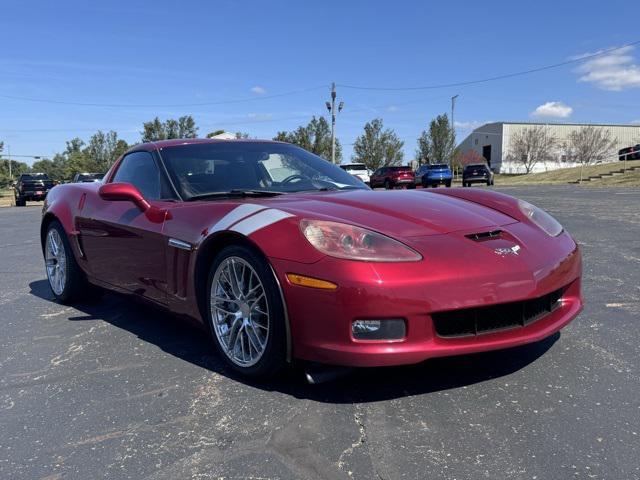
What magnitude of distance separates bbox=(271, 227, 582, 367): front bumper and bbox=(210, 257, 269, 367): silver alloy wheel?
0.91 feet

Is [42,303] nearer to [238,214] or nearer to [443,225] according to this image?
[238,214]

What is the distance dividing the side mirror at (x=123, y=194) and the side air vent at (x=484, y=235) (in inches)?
79.2

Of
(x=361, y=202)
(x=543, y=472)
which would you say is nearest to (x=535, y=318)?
(x=543, y=472)

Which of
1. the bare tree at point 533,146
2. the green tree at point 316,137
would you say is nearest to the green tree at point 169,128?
the green tree at point 316,137

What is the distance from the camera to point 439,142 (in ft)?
178

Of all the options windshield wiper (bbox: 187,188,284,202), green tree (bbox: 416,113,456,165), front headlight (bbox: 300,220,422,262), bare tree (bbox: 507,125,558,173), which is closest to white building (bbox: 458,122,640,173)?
bare tree (bbox: 507,125,558,173)

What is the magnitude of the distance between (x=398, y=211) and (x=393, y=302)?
2.32 feet

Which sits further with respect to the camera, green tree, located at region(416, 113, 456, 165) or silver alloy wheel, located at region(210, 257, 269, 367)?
green tree, located at region(416, 113, 456, 165)

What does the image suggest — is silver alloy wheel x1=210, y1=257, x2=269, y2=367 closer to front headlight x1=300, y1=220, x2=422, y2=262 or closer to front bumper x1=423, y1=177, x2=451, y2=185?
front headlight x1=300, y1=220, x2=422, y2=262

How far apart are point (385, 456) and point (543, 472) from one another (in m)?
0.57

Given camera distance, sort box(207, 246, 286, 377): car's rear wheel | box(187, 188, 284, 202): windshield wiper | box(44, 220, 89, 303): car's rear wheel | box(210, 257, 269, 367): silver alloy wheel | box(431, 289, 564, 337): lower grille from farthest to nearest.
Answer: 1. box(44, 220, 89, 303): car's rear wheel
2. box(187, 188, 284, 202): windshield wiper
3. box(210, 257, 269, 367): silver alloy wheel
4. box(207, 246, 286, 377): car's rear wheel
5. box(431, 289, 564, 337): lower grille

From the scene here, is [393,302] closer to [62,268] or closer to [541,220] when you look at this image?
[541,220]

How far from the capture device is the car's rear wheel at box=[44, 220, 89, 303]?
4.51m

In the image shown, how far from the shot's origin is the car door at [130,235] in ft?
11.2
